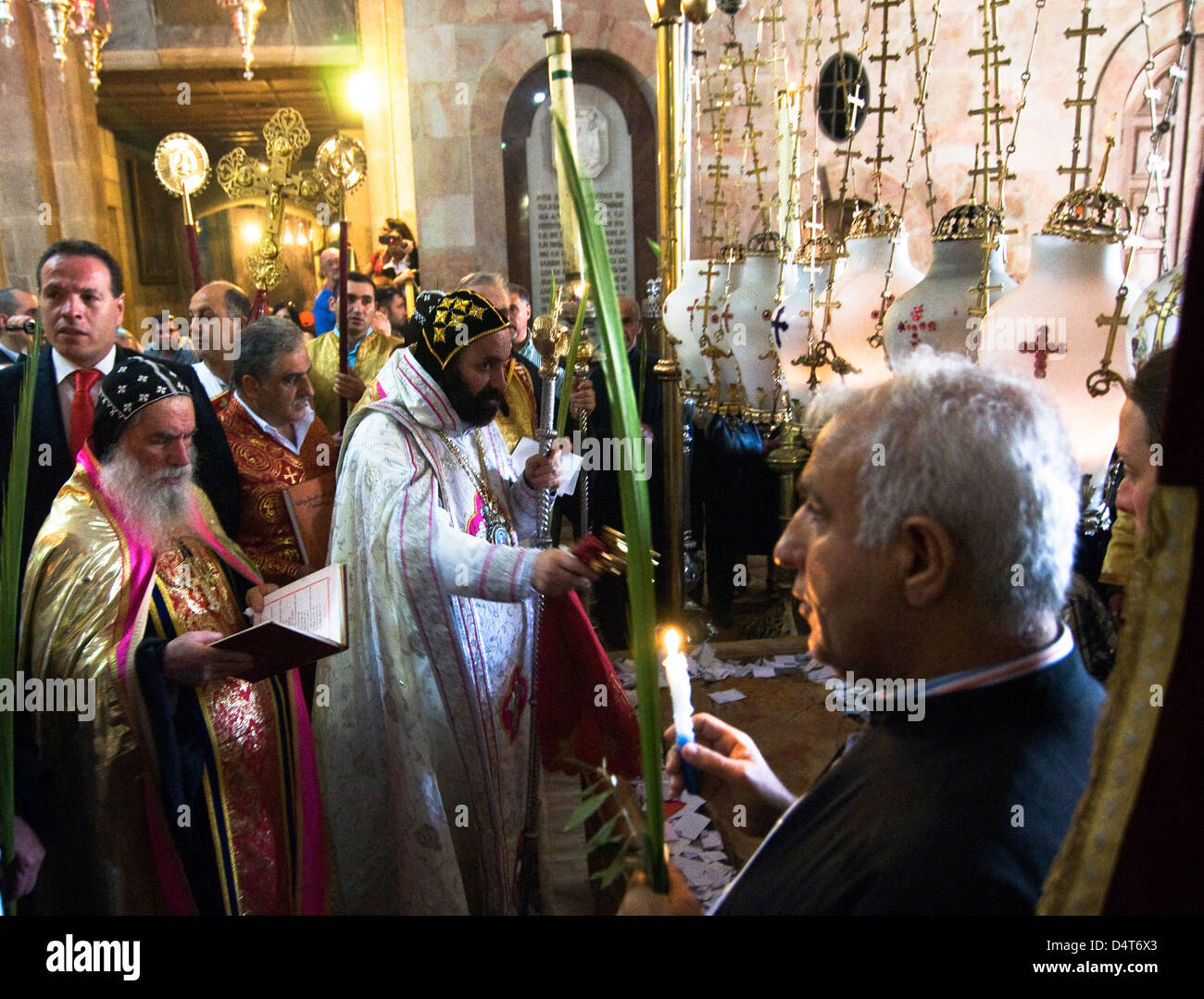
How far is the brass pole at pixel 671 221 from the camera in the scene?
283cm

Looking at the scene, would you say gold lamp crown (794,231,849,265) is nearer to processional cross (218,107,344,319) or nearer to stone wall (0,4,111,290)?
processional cross (218,107,344,319)

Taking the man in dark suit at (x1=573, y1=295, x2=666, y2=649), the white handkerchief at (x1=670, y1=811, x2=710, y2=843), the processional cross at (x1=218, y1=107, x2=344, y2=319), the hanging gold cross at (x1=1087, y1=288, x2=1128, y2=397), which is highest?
the processional cross at (x1=218, y1=107, x2=344, y2=319)

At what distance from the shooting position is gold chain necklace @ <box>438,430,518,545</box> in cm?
265

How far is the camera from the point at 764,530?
5711 millimetres

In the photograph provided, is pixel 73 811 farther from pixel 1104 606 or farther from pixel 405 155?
pixel 405 155

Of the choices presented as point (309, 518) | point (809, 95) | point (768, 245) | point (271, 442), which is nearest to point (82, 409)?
point (271, 442)

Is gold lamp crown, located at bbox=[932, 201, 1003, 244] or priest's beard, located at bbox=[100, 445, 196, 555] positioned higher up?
gold lamp crown, located at bbox=[932, 201, 1003, 244]

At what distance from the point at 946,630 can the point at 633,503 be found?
17.3 inches

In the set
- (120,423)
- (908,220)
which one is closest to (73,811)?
(120,423)

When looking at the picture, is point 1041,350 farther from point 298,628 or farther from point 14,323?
point 14,323

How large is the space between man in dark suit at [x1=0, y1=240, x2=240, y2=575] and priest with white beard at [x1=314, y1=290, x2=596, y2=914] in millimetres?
603

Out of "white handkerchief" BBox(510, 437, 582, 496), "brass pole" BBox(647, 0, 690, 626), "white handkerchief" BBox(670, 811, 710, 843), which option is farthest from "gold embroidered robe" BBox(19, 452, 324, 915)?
"brass pole" BBox(647, 0, 690, 626)

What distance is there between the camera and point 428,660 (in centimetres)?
248

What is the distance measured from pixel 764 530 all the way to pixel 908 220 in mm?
4108
